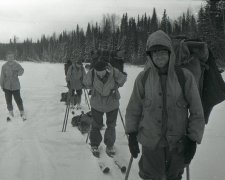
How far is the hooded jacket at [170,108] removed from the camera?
325 cm

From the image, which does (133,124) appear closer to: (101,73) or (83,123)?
(101,73)

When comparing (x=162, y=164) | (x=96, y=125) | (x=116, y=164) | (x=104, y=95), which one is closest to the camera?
(x=162, y=164)

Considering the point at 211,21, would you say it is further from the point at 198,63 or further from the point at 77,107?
the point at 198,63

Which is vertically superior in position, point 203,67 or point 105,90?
point 203,67

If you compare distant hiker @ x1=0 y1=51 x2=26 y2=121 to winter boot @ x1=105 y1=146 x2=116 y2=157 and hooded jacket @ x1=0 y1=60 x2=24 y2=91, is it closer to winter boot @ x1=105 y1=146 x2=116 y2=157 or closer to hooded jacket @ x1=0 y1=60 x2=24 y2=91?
hooded jacket @ x1=0 y1=60 x2=24 y2=91

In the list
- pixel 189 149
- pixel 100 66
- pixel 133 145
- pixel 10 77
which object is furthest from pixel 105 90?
pixel 10 77

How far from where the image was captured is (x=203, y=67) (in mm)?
3922

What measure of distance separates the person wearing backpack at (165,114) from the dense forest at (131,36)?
1.01 m

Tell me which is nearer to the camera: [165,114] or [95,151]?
[165,114]

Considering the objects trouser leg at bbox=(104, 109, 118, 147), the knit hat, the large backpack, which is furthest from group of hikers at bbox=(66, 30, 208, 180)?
trouser leg at bbox=(104, 109, 118, 147)

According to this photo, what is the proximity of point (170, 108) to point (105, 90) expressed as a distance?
2798mm

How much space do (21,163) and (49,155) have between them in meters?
0.59

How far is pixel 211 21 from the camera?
3966 cm

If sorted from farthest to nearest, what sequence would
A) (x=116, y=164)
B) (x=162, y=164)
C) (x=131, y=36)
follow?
1. (x=131, y=36)
2. (x=116, y=164)
3. (x=162, y=164)
